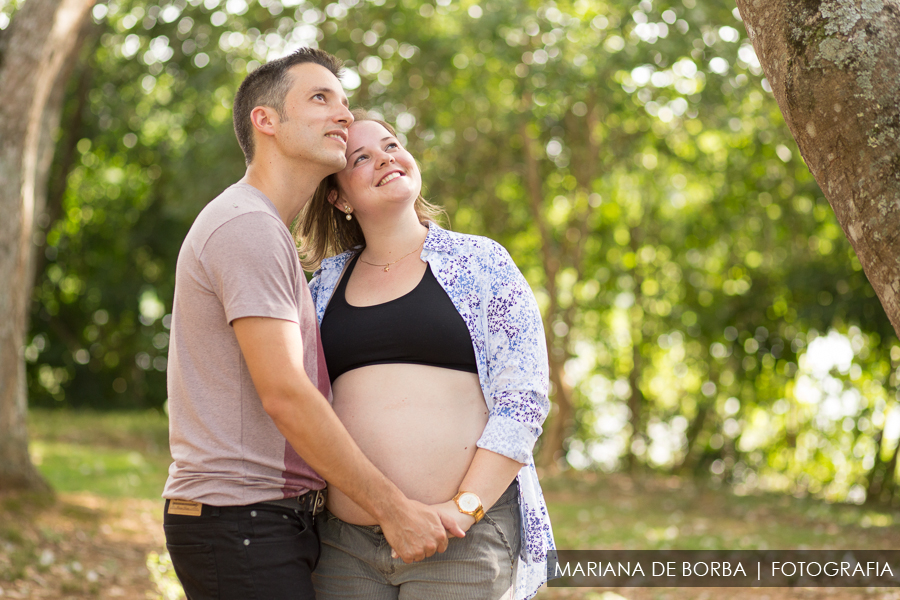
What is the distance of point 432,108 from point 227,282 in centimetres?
963

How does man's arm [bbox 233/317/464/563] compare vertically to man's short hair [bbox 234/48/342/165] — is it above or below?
below

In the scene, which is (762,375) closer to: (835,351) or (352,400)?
(835,351)

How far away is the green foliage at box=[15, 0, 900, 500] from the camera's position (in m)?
9.31

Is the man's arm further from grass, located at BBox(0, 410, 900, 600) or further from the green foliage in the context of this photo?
the green foliage

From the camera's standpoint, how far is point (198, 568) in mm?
1945

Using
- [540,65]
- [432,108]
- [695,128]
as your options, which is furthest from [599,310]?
[540,65]

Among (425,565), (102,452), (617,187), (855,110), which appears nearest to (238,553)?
(425,565)

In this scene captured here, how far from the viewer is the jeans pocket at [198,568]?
76.0 inches

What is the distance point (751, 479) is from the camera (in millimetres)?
13883

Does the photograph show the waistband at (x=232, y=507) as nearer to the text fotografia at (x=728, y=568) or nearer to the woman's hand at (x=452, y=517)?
the woman's hand at (x=452, y=517)

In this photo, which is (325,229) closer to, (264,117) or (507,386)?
(264,117)

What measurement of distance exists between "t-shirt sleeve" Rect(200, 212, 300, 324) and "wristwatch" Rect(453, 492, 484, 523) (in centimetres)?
64

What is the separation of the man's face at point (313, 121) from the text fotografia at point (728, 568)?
391 cm

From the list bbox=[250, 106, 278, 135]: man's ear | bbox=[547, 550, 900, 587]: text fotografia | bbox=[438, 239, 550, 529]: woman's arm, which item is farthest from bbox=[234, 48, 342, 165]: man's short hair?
bbox=[547, 550, 900, 587]: text fotografia
